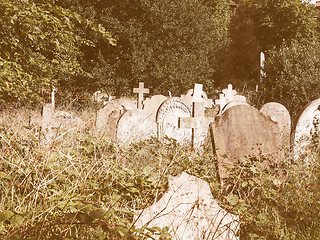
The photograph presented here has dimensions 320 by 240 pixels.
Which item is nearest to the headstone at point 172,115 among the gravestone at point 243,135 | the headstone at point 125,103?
the headstone at point 125,103

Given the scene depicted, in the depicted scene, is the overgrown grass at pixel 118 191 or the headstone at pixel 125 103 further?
the headstone at pixel 125 103

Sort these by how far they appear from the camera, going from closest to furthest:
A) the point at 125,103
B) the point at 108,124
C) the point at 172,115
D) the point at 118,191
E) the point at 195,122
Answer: the point at 118,191
the point at 108,124
the point at 195,122
the point at 172,115
the point at 125,103

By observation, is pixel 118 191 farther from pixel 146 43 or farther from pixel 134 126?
pixel 146 43

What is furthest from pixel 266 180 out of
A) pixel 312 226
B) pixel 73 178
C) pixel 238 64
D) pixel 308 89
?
pixel 238 64

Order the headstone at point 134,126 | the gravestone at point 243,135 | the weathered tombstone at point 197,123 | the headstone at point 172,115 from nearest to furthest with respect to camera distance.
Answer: the gravestone at point 243,135 < the headstone at point 134,126 < the weathered tombstone at point 197,123 < the headstone at point 172,115

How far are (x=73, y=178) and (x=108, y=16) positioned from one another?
1174 cm

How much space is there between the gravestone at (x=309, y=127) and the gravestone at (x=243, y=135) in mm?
1287

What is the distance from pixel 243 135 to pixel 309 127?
213cm

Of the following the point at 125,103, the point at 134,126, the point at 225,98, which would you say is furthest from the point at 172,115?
the point at 225,98

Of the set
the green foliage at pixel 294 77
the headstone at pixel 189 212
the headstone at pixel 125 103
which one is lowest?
the headstone at pixel 189 212

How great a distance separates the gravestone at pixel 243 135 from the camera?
496 centimetres

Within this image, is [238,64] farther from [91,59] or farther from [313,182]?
[313,182]

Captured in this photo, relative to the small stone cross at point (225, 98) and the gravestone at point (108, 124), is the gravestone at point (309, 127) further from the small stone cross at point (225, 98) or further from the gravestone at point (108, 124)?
the small stone cross at point (225, 98)

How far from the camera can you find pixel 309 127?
6.61 metres
